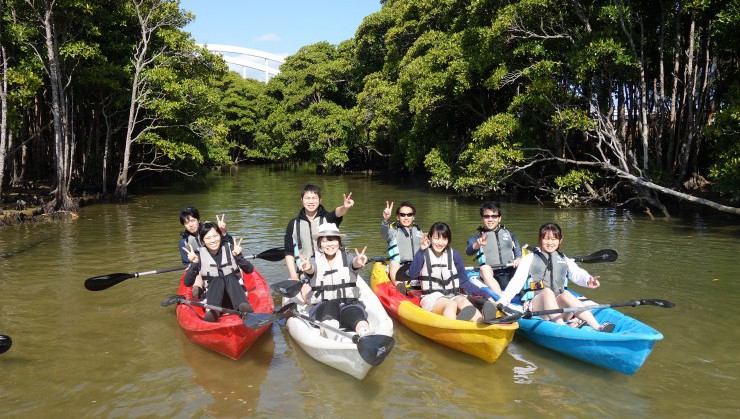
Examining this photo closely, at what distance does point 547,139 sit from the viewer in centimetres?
1839

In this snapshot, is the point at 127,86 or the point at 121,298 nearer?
the point at 121,298

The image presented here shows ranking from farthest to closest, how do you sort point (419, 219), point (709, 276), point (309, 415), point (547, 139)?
1. point (547, 139)
2. point (419, 219)
3. point (709, 276)
4. point (309, 415)

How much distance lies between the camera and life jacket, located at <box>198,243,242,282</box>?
615 centimetres

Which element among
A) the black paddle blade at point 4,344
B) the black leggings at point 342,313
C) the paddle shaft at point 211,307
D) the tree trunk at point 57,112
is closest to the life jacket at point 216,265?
Answer: the paddle shaft at point 211,307

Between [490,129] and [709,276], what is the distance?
9.04m

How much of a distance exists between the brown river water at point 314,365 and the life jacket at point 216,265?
32.7 inches

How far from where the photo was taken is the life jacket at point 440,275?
19.9 feet

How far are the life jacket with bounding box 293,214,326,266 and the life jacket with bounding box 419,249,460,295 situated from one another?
1.43m

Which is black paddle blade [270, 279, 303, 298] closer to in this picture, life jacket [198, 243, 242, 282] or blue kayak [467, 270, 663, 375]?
life jacket [198, 243, 242, 282]

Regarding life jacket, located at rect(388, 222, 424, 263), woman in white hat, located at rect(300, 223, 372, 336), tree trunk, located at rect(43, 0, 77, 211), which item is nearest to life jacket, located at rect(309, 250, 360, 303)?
woman in white hat, located at rect(300, 223, 372, 336)

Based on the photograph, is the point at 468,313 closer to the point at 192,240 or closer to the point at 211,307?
the point at 211,307

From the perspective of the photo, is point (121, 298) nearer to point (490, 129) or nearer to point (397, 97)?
point (490, 129)

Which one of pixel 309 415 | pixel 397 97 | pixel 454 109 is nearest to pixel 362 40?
pixel 397 97

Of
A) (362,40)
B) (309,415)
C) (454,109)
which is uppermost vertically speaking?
(362,40)
